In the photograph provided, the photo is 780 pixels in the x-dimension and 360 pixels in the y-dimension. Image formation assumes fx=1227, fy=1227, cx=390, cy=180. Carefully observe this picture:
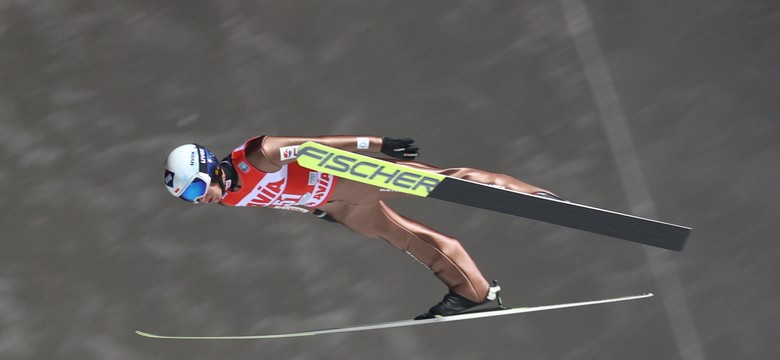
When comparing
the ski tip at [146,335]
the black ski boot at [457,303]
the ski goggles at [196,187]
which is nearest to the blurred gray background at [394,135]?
the ski tip at [146,335]

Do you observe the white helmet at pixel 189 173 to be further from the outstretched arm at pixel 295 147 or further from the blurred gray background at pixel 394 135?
the blurred gray background at pixel 394 135

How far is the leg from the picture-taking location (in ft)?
14.9

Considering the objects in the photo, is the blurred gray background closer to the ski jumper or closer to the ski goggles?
the ski jumper

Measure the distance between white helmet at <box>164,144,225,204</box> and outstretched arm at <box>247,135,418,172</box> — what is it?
17 centimetres

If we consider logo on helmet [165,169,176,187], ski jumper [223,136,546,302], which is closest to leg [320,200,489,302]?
ski jumper [223,136,546,302]

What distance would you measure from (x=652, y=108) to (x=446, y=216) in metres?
1.22

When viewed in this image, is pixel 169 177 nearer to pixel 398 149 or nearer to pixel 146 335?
pixel 398 149

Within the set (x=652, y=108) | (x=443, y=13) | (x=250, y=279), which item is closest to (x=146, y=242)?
(x=250, y=279)

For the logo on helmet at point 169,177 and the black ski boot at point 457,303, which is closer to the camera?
the logo on helmet at point 169,177

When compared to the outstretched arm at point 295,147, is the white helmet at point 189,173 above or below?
below

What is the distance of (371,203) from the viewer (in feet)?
14.8

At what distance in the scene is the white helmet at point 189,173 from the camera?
13.4ft

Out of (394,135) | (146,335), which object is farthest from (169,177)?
(394,135)

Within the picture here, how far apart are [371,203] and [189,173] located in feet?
2.47
